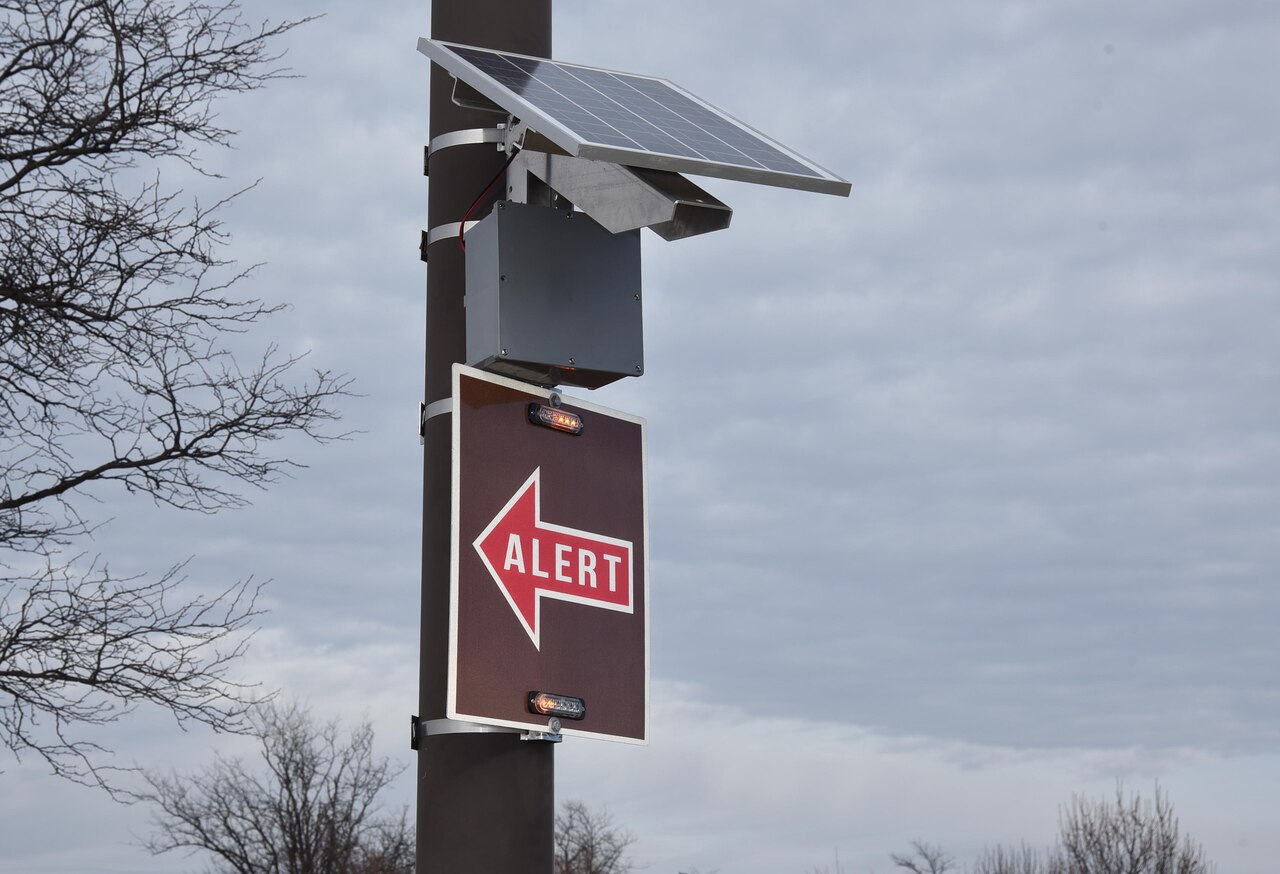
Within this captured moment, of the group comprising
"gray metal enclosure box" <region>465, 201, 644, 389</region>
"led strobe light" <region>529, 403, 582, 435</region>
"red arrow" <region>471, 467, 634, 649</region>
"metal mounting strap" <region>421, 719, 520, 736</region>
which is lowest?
"metal mounting strap" <region>421, 719, 520, 736</region>

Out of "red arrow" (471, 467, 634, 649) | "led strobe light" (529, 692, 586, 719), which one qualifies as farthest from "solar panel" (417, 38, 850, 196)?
"led strobe light" (529, 692, 586, 719)

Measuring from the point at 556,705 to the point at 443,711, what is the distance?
296mm

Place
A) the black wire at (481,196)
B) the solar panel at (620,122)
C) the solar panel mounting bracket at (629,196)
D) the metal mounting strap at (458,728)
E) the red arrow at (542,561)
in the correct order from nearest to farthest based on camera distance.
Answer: the solar panel at (620,122) → the metal mounting strap at (458,728) → the red arrow at (542,561) → the solar panel mounting bracket at (629,196) → the black wire at (481,196)

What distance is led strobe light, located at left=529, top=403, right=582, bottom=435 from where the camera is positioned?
438 cm

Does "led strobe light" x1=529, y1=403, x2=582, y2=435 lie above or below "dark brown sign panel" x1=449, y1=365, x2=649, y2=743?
above

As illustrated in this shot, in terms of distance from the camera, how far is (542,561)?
14.0 ft

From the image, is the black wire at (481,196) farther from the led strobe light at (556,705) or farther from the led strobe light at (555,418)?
the led strobe light at (556,705)

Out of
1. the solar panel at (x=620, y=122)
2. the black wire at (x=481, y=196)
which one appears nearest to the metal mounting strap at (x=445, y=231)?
the black wire at (x=481, y=196)

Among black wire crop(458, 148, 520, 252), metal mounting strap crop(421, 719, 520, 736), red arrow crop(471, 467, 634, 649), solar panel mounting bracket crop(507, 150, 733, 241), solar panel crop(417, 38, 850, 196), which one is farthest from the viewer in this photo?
black wire crop(458, 148, 520, 252)

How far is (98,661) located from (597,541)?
23.8 ft

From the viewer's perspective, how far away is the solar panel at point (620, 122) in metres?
3.96

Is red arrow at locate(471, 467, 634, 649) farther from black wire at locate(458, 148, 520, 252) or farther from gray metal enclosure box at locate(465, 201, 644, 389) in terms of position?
black wire at locate(458, 148, 520, 252)

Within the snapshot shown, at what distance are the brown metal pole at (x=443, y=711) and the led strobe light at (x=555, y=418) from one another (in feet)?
0.81

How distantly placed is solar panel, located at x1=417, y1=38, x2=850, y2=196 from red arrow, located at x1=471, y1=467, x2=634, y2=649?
954 mm
